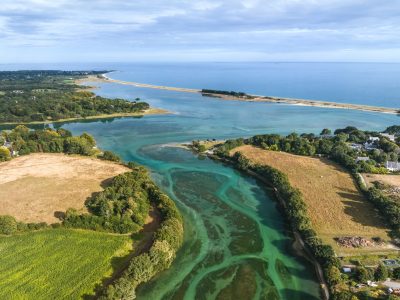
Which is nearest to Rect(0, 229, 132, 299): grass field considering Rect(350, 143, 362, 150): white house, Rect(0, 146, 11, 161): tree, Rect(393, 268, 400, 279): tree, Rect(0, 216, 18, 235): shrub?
Rect(0, 216, 18, 235): shrub

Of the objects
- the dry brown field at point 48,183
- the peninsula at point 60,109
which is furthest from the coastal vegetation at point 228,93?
the dry brown field at point 48,183

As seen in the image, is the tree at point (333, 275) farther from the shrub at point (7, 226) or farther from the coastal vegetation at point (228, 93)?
the coastal vegetation at point (228, 93)

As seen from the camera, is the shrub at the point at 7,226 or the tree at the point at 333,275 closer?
the tree at the point at 333,275

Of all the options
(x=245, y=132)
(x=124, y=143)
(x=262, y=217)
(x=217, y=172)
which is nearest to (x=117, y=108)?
(x=124, y=143)

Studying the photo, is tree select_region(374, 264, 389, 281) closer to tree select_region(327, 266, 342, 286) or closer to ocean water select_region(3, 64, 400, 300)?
tree select_region(327, 266, 342, 286)

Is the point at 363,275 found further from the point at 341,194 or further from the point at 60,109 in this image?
the point at 60,109

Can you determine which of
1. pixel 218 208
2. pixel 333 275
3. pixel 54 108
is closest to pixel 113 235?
pixel 218 208
